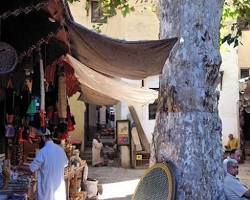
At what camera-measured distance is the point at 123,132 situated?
2042 cm

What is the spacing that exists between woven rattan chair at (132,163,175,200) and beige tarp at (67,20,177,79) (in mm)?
1131

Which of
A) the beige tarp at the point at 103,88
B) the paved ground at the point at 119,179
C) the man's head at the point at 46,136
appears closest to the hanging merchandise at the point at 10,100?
the man's head at the point at 46,136

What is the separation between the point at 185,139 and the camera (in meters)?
5.94

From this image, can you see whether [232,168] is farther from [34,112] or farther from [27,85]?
[27,85]

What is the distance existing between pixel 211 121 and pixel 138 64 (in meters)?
1.18

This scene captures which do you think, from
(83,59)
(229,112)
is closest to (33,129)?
(83,59)

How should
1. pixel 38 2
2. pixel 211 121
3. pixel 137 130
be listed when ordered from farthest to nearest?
pixel 137 130
pixel 211 121
pixel 38 2

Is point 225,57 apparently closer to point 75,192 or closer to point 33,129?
point 75,192

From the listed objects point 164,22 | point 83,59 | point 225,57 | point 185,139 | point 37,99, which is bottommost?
point 185,139

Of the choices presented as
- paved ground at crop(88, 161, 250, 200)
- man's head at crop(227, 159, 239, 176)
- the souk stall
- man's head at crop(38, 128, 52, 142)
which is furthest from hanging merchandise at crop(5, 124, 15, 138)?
paved ground at crop(88, 161, 250, 200)

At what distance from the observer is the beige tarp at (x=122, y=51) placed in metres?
5.21

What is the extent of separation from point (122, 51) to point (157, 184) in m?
1.70

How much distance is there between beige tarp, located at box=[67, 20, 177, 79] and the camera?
205 inches

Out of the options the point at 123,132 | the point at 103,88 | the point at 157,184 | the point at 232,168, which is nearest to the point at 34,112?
Result: the point at 157,184
